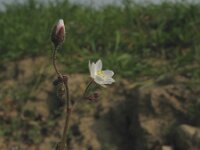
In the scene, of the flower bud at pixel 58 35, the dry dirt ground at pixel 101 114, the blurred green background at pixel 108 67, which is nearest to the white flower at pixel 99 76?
the flower bud at pixel 58 35

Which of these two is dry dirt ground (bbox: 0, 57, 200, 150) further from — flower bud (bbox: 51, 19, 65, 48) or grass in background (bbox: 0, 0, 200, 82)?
flower bud (bbox: 51, 19, 65, 48)

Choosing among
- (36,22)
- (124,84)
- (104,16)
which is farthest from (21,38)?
(124,84)

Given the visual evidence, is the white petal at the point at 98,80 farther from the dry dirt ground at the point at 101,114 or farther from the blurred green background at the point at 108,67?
the blurred green background at the point at 108,67

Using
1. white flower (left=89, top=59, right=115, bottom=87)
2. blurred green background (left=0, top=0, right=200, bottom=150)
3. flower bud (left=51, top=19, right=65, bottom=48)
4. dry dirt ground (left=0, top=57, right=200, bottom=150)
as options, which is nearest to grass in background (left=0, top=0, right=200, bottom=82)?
blurred green background (left=0, top=0, right=200, bottom=150)

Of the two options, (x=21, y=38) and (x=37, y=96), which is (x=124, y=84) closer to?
(x=37, y=96)

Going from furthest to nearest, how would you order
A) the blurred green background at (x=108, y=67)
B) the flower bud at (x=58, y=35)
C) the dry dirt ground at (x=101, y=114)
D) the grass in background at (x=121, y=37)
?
the grass in background at (x=121, y=37) → the blurred green background at (x=108, y=67) → the dry dirt ground at (x=101, y=114) → the flower bud at (x=58, y=35)

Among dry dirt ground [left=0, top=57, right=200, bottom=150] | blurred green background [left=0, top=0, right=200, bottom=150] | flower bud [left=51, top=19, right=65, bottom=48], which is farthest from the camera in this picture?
blurred green background [left=0, top=0, right=200, bottom=150]
